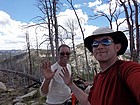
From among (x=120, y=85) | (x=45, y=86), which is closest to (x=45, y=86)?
(x=45, y=86)

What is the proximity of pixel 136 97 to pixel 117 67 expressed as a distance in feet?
1.03

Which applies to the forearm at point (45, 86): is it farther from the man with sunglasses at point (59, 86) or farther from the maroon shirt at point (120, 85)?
the maroon shirt at point (120, 85)

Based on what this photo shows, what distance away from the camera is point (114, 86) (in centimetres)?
176

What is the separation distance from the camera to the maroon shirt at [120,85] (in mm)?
1598

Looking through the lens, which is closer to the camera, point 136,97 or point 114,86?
point 136,97

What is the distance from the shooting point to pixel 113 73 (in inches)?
73.1

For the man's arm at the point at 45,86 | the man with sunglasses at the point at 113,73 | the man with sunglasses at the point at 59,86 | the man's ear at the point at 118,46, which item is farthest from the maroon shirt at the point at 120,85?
the man with sunglasses at the point at 59,86

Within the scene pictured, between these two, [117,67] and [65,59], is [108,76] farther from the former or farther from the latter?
[65,59]

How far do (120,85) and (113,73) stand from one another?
152 mm

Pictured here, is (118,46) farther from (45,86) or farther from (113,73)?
(45,86)

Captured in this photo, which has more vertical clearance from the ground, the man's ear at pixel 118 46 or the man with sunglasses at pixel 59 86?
the man's ear at pixel 118 46

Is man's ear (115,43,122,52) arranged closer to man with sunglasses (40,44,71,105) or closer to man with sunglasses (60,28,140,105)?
man with sunglasses (60,28,140,105)

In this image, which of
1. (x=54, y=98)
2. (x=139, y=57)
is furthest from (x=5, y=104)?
(x=54, y=98)

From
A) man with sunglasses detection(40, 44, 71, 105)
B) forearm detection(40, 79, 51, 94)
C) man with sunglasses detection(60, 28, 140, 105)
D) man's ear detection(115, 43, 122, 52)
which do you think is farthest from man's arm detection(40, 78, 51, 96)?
man's ear detection(115, 43, 122, 52)
